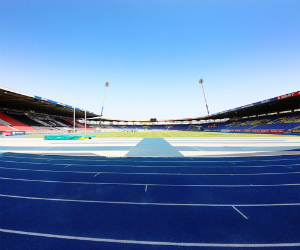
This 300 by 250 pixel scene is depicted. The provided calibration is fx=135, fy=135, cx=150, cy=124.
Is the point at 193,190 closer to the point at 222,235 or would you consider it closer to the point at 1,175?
the point at 222,235

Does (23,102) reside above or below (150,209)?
above

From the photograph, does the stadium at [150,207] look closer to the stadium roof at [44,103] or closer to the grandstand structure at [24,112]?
the grandstand structure at [24,112]

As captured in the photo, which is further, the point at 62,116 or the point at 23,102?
the point at 62,116

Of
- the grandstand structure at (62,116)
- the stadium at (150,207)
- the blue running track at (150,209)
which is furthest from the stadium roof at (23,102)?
the blue running track at (150,209)

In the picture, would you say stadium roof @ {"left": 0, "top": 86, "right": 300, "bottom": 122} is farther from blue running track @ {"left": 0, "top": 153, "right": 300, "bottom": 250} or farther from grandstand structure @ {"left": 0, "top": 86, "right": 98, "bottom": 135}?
blue running track @ {"left": 0, "top": 153, "right": 300, "bottom": 250}

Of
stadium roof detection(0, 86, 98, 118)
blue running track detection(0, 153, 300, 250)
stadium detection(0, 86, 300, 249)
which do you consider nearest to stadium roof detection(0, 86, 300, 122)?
stadium roof detection(0, 86, 98, 118)

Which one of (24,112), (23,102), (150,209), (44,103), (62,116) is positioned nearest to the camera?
(150,209)

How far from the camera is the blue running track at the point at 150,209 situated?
2.53 m

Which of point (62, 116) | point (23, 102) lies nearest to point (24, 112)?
point (23, 102)

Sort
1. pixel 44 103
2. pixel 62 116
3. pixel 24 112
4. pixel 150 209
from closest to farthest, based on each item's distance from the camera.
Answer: pixel 150 209 < pixel 44 103 < pixel 24 112 < pixel 62 116

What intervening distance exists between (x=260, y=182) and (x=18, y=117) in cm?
5910

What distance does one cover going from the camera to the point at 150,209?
348cm

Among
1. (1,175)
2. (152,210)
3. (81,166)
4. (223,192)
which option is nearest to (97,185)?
(152,210)

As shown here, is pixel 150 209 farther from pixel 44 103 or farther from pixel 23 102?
pixel 23 102
